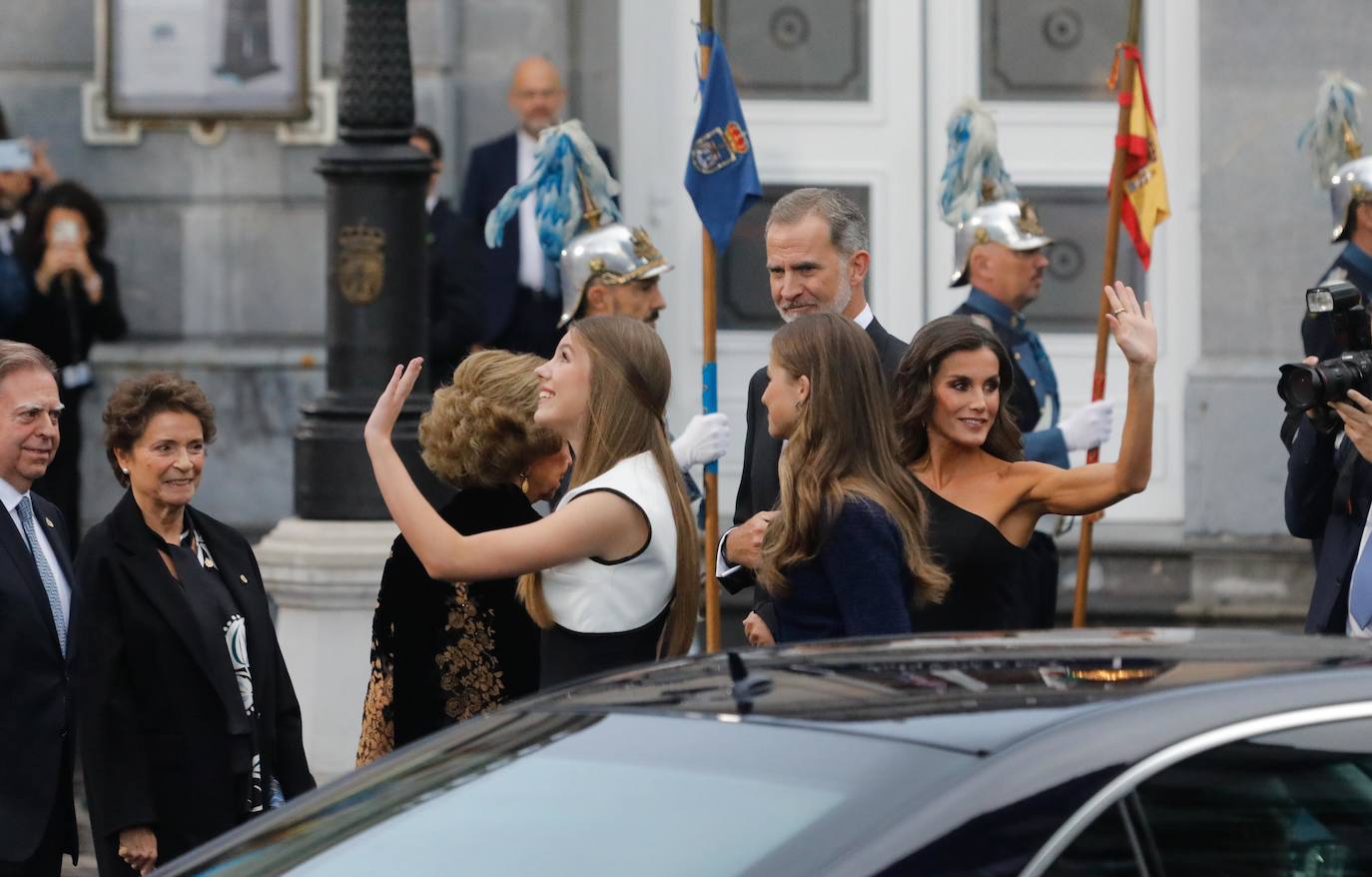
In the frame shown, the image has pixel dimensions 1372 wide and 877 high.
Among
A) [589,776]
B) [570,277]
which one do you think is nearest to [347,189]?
[570,277]

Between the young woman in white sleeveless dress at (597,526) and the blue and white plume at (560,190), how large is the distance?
3.28 m

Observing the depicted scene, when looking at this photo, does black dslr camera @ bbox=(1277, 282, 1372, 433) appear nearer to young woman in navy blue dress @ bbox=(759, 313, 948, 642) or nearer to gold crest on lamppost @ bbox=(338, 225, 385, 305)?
young woman in navy blue dress @ bbox=(759, 313, 948, 642)

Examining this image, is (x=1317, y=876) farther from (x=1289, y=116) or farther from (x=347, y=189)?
(x=1289, y=116)

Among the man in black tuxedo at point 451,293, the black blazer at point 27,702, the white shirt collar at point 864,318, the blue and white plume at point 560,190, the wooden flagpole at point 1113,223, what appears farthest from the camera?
the man in black tuxedo at point 451,293

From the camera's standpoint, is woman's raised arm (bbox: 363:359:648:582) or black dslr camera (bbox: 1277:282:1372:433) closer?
woman's raised arm (bbox: 363:359:648:582)

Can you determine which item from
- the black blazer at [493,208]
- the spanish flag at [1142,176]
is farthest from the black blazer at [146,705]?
the black blazer at [493,208]

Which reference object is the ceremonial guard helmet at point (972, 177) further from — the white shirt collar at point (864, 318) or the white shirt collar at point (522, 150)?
the white shirt collar at point (864, 318)

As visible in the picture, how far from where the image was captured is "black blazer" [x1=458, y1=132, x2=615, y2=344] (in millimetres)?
9641

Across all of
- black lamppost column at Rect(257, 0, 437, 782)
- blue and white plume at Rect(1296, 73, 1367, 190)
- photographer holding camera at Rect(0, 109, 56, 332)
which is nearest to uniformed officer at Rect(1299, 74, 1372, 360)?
blue and white plume at Rect(1296, 73, 1367, 190)

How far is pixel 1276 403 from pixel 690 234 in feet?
8.63

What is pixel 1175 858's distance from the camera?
2.53 m

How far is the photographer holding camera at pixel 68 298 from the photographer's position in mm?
9828

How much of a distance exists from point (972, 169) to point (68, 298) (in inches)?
150

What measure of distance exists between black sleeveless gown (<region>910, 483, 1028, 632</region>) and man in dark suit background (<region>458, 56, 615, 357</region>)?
4.75m
